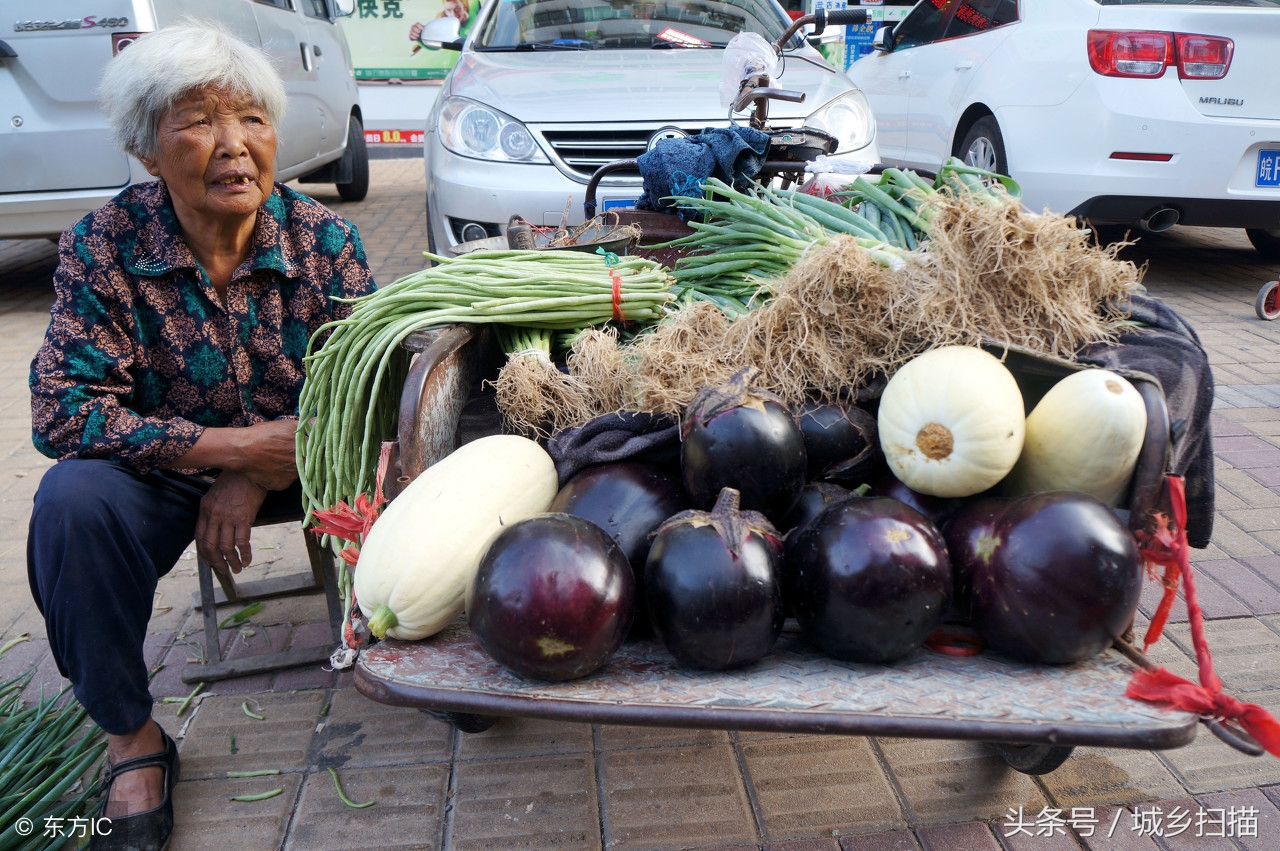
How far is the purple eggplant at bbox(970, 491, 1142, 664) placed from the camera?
127cm

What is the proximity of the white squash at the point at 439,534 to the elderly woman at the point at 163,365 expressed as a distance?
2.53ft

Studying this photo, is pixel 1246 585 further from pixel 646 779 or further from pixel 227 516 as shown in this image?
pixel 227 516

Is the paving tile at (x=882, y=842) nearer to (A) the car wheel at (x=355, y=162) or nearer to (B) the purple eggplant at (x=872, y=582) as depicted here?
(B) the purple eggplant at (x=872, y=582)

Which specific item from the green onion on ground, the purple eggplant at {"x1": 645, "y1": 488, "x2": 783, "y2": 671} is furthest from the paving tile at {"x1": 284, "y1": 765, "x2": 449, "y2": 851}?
the purple eggplant at {"x1": 645, "y1": 488, "x2": 783, "y2": 671}

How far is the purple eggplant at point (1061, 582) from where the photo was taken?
1.27 m

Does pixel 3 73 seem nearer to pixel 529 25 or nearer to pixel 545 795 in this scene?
pixel 529 25

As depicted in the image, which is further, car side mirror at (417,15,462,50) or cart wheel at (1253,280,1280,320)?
car side mirror at (417,15,462,50)

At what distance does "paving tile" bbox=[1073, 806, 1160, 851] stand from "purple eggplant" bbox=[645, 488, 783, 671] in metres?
1.02

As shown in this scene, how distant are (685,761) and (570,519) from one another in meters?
0.94

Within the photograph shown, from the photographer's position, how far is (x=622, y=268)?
83.8 inches

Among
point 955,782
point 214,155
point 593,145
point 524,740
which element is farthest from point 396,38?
point 955,782

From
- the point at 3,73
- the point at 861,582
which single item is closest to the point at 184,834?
the point at 861,582

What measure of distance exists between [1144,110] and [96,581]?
17.9 feet

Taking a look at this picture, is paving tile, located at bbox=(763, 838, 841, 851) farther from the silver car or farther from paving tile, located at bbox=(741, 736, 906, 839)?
the silver car
